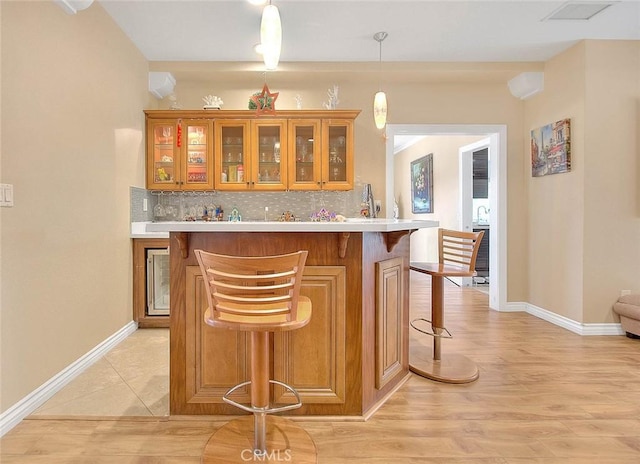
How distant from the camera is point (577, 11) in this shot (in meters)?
2.80

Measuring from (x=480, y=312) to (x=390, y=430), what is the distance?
2.68 meters

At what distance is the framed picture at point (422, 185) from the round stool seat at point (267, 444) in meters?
5.43

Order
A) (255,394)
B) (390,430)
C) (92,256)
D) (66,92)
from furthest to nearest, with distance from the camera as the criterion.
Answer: (92,256), (66,92), (390,430), (255,394)

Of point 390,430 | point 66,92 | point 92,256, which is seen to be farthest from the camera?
point 92,256

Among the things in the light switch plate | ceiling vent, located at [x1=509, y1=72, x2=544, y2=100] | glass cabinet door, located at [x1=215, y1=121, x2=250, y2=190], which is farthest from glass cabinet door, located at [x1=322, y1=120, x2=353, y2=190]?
the light switch plate

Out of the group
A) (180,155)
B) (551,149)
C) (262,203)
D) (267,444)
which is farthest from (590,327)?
(180,155)

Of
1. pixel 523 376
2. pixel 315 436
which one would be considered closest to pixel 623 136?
pixel 523 376

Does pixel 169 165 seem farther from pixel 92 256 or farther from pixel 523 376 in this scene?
pixel 523 376

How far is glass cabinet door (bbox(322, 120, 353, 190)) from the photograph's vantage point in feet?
12.5

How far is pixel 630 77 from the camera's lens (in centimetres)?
319

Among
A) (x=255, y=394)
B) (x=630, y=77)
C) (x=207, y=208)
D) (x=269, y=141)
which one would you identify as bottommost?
(x=255, y=394)

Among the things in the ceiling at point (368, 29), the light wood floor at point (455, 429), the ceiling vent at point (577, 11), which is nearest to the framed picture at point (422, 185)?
the ceiling at point (368, 29)

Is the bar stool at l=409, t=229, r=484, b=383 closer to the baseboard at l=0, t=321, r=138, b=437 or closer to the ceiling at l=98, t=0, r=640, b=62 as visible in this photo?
the ceiling at l=98, t=0, r=640, b=62

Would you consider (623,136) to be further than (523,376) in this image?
Yes
